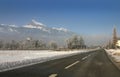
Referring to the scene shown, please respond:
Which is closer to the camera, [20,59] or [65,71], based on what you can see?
[65,71]

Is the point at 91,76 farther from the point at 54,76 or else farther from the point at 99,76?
the point at 54,76

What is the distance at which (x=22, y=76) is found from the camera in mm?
12531

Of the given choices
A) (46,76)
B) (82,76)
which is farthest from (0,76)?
(82,76)

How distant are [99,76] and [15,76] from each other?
4134 millimetres

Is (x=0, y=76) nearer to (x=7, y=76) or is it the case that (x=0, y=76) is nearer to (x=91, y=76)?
(x=7, y=76)

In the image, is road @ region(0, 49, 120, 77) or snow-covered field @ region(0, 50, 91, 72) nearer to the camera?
road @ region(0, 49, 120, 77)

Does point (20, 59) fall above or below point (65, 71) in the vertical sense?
below

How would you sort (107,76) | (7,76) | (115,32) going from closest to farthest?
(7,76) → (107,76) → (115,32)

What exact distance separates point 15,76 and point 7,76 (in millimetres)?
377

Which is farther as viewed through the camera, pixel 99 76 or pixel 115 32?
pixel 115 32

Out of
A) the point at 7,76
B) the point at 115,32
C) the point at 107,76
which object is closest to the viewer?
the point at 7,76

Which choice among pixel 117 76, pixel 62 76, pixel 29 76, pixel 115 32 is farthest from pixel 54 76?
pixel 115 32

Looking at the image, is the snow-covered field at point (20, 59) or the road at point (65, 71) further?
the snow-covered field at point (20, 59)

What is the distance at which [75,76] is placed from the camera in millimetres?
12984
